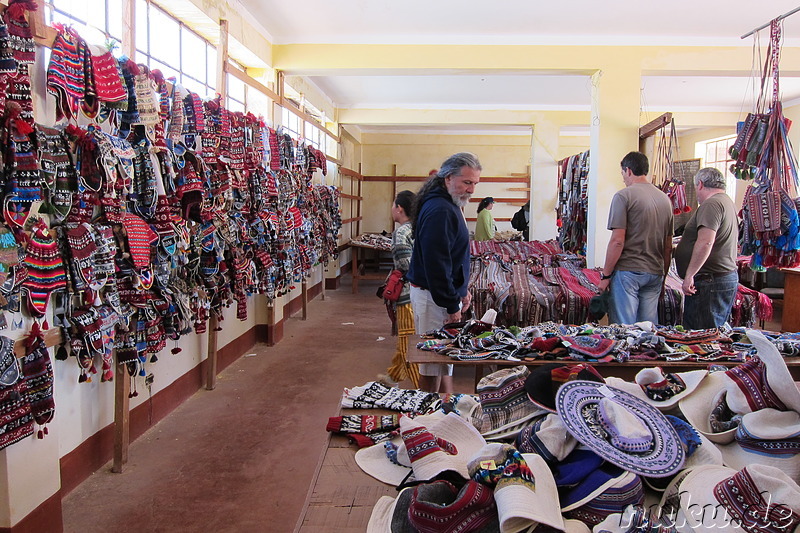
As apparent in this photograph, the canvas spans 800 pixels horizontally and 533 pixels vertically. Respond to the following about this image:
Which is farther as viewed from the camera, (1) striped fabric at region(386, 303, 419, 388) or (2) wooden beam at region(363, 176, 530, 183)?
(2) wooden beam at region(363, 176, 530, 183)

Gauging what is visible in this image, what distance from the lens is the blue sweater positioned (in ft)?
10.4

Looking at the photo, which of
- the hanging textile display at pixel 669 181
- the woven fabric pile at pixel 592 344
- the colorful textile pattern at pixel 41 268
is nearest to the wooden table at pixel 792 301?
the hanging textile display at pixel 669 181

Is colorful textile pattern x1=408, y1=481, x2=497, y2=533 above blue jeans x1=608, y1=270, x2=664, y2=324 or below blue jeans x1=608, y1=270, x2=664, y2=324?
below

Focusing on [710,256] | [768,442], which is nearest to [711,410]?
[768,442]

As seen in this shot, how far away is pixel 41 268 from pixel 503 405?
187cm

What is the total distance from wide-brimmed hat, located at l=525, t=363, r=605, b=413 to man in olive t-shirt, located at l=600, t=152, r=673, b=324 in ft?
8.29

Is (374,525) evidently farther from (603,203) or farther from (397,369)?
(603,203)

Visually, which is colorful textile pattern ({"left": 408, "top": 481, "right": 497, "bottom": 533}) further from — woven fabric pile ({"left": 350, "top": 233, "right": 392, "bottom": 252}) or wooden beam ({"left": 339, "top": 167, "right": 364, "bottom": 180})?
wooden beam ({"left": 339, "top": 167, "right": 364, "bottom": 180})

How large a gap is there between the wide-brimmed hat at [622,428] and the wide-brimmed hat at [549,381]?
0.08 meters

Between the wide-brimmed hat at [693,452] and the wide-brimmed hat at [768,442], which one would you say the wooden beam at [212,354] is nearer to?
the wide-brimmed hat at [693,452]

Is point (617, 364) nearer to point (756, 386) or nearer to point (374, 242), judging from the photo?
point (756, 386)

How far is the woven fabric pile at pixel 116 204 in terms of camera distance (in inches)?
84.0

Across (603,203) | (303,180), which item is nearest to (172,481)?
(303,180)

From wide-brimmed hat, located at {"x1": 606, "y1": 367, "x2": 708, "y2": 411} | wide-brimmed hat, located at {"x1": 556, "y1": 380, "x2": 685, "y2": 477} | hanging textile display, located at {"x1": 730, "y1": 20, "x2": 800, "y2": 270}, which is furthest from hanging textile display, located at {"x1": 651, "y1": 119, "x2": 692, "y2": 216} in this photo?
wide-brimmed hat, located at {"x1": 556, "y1": 380, "x2": 685, "y2": 477}
